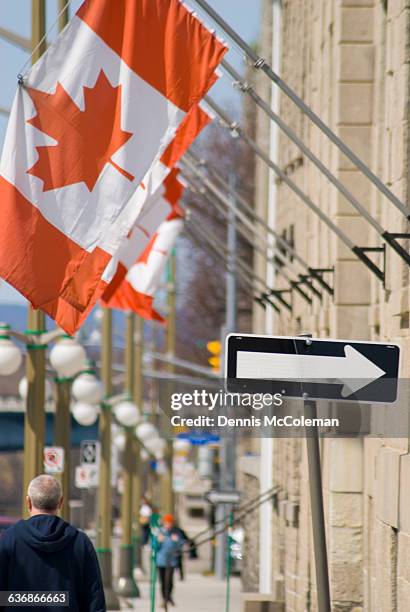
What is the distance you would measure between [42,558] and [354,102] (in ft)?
30.6

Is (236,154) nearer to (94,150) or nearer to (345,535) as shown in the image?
(345,535)

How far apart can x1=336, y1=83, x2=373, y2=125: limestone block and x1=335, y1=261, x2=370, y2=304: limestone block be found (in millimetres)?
1452

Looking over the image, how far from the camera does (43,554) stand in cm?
919

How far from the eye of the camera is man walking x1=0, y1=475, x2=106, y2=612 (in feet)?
30.0

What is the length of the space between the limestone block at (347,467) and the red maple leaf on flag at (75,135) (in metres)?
5.37

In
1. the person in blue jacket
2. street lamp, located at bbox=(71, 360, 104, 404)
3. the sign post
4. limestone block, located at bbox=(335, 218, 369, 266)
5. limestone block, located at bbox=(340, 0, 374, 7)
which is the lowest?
the person in blue jacket

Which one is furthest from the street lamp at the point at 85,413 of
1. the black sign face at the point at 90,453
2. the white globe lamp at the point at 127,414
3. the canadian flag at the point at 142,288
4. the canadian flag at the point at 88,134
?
the canadian flag at the point at 88,134

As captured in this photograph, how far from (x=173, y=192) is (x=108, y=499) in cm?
1304

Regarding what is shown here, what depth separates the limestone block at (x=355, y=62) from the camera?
57.8ft

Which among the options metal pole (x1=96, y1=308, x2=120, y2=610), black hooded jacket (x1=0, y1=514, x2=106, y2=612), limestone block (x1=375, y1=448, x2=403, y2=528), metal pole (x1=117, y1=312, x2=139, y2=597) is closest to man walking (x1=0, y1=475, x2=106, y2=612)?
black hooded jacket (x1=0, y1=514, x2=106, y2=612)

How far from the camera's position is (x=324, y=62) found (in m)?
19.6

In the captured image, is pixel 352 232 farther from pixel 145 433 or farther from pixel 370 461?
pixel 145 433

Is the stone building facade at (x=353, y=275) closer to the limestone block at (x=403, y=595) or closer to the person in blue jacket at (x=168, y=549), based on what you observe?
the limestone block at (x=403, y=595)

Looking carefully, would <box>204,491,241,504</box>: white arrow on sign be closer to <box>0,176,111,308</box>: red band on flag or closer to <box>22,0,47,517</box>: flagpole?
<box>22,0,47,517</box>: flagpole
